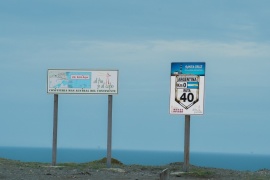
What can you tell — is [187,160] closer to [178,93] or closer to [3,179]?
[178,93]

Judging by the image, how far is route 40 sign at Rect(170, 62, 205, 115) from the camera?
3312 centimetres

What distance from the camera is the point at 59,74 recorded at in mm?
35688

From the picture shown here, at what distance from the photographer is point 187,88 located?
109ft

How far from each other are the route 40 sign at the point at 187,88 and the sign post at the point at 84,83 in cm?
325

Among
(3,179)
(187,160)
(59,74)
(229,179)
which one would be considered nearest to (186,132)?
(187,160)

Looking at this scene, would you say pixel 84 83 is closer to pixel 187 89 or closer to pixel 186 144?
pixel 187 89

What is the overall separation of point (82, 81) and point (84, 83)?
0.14 m

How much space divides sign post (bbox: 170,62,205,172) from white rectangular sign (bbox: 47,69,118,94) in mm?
3261

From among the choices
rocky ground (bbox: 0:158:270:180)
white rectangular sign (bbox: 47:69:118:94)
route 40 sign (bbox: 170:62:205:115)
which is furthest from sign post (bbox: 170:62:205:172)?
white rectangular sign (bbox: 47:69:118:94)

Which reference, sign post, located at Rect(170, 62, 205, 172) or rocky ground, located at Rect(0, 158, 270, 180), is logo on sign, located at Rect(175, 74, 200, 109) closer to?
sign post, located at Rect(170, 62, 205, 172)

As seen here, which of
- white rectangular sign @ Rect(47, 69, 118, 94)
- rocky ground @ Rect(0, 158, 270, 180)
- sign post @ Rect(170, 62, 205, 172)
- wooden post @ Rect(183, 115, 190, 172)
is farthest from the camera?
white rectangular sign @ Rect(47, 69, 118, 94)

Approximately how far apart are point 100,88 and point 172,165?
6166 mm

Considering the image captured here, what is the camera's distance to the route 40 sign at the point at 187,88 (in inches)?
1304

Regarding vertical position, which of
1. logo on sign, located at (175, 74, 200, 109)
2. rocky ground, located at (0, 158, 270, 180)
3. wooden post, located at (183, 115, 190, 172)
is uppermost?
logo on sign, located at (175, 74, 200, 109)
